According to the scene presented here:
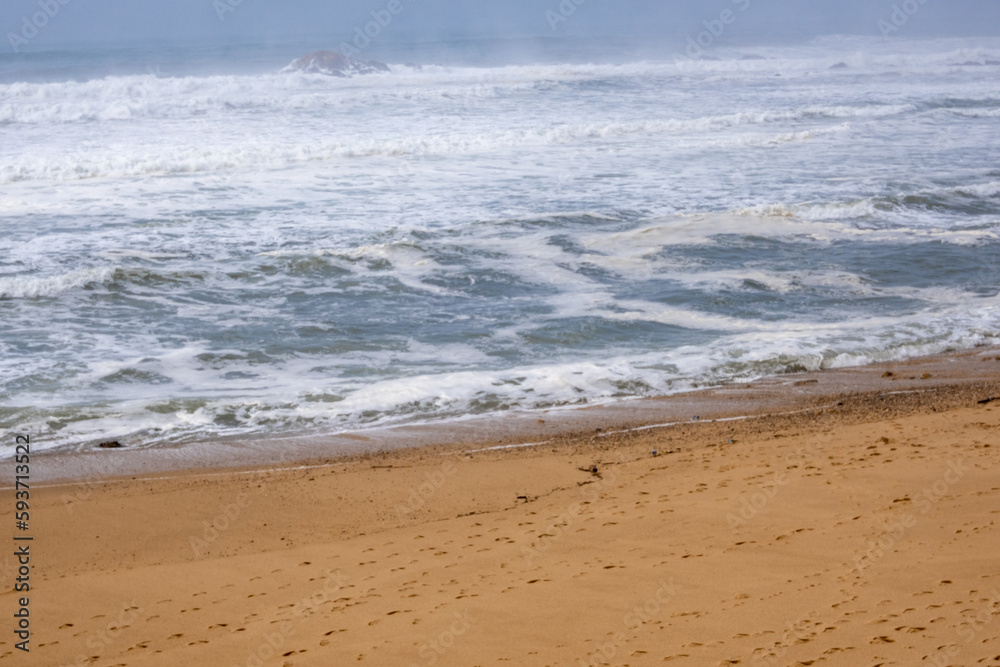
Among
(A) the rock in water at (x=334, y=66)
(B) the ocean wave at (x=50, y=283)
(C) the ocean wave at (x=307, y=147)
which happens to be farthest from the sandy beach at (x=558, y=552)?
(A) the rock in water at (x=334, y=66)

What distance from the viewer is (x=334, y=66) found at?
5172 cm

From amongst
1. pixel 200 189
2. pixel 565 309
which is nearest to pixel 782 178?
pixel 565 309

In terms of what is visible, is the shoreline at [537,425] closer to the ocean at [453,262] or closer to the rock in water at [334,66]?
the ocean at [453,262]

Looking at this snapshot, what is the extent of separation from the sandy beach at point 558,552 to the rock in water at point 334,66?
151 feet

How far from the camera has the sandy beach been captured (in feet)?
12.8

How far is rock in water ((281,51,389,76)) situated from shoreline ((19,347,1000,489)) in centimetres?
4476

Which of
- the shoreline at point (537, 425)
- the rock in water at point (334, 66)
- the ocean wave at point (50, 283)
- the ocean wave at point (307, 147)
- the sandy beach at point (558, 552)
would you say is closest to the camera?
the sandy beach at point (558, 552)

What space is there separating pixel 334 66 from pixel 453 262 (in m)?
42.5

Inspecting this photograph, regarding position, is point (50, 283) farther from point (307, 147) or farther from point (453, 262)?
point (307, 147)

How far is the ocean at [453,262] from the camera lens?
849cm

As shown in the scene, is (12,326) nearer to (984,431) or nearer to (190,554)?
(190,554)

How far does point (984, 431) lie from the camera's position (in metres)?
6.43

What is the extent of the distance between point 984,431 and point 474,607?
4.38 m

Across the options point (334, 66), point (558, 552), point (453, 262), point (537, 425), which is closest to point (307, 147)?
point (453, 262)
